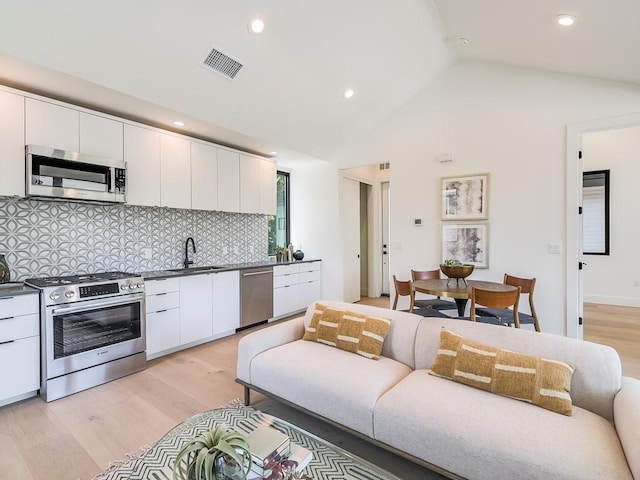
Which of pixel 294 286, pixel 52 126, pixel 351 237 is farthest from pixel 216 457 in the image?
pixel 351 237

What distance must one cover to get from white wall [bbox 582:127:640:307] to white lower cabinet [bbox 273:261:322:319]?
17.1 ft

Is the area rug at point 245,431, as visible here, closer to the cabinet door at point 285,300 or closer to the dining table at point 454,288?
the dining table at point 454,288

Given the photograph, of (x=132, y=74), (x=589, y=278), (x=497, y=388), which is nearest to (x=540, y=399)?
(x=497, y=388)

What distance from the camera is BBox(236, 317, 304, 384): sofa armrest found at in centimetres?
249

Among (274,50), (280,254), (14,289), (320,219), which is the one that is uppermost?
(274,50)

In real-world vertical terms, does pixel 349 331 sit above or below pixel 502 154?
below

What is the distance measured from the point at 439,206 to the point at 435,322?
8.96ft

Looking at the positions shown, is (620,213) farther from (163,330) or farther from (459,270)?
(163,330)

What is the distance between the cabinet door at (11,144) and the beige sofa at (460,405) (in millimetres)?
2270

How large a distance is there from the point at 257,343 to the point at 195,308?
1.64m

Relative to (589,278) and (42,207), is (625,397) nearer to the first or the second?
(42,207)

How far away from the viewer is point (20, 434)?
7.30 ft

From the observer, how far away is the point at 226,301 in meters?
4.22

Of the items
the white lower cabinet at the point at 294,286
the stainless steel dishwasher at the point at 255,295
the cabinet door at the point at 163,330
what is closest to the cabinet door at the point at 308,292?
the white lower cabinet at the point at 294,286
